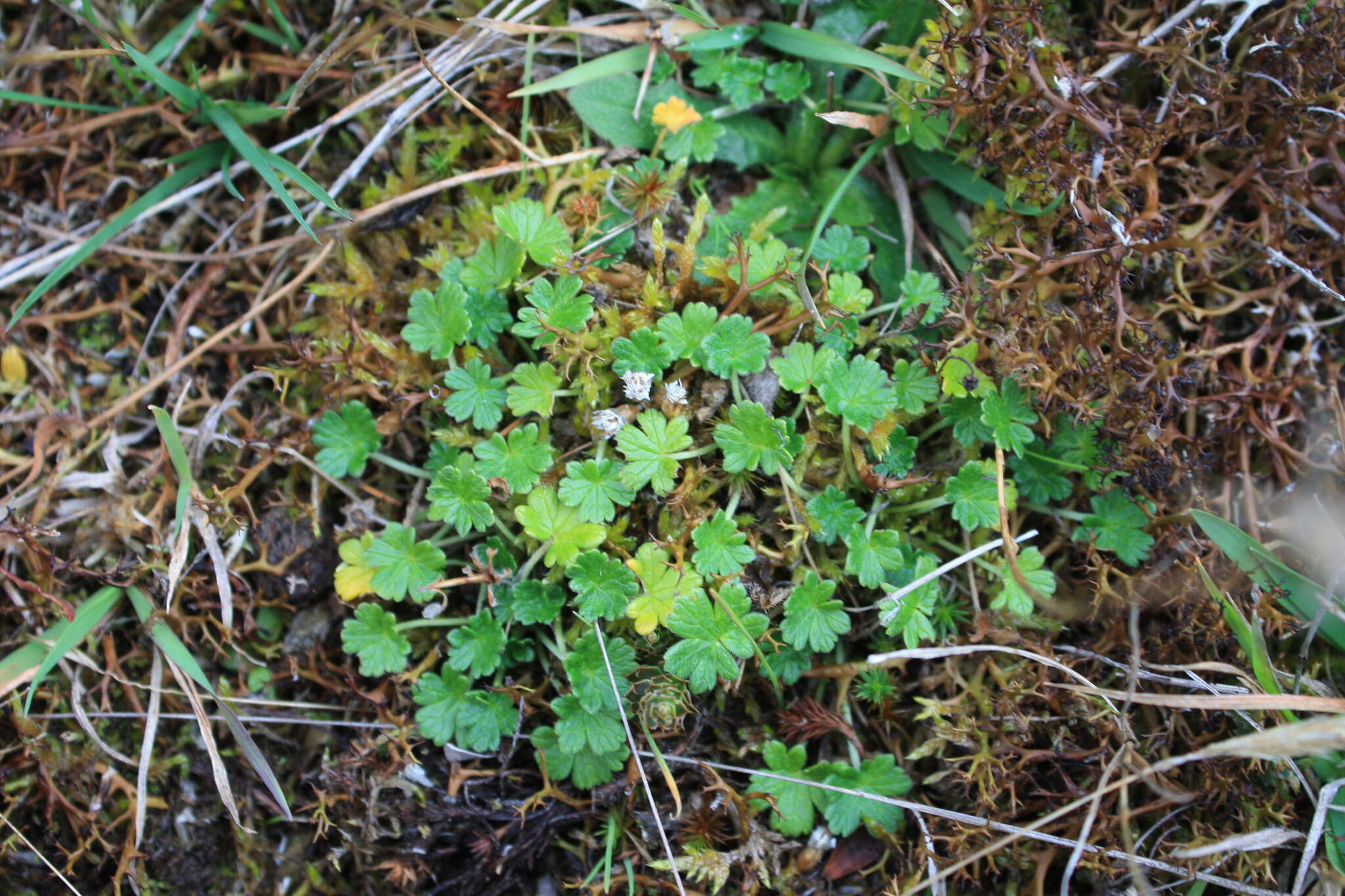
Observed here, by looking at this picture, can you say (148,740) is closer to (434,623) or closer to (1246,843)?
(434,623)

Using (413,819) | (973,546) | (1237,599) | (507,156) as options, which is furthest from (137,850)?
(1237,599)

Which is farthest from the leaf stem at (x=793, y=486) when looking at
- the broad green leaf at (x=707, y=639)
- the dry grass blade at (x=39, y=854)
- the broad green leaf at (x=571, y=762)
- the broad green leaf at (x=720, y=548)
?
the dry grass blade at (x=39, y=854)

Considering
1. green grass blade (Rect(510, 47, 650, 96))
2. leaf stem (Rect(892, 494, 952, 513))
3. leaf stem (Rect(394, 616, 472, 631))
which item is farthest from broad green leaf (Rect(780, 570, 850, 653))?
green grass blade (Rect(510, 47, 650, 96))

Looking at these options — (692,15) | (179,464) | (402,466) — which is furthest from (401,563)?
(692,15)

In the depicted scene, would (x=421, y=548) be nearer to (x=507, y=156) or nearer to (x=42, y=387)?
(x=507, y=156)

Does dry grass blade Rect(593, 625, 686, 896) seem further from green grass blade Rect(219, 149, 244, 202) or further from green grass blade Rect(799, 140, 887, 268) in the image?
green grass blade Rect(219, 149, 244, 202)

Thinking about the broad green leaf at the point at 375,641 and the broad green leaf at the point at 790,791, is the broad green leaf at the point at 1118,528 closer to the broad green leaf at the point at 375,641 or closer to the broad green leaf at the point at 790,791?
the broad green leaf at the point at 790,791

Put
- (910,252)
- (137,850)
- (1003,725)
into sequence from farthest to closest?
(910,252)
(137,850)
(1003,725)
